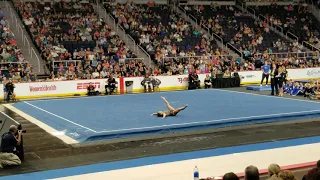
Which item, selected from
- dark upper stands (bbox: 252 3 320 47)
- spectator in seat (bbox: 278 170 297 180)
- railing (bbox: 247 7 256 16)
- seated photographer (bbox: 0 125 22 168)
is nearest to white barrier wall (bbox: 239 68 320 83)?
dark upper stands (bbox: 252 3 320 47)

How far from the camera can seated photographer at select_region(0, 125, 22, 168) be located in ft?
31.2

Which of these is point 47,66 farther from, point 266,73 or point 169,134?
Answer: point 169,134

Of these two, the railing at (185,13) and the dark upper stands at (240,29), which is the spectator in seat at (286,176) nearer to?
the dark upper stands at (240,29)

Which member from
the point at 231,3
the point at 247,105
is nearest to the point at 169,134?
the point at 247,105

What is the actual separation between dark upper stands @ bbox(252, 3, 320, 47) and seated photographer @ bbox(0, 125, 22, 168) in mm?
31561

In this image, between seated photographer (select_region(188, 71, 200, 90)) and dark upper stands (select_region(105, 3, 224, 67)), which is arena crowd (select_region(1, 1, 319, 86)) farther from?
seated photographer (select_region(188, 71, 200, 90))

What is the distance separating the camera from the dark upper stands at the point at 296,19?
37.8 meters

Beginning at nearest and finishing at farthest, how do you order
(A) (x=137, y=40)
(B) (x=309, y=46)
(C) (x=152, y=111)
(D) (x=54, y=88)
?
(C) (x=152, y=111) → (D) (x=54, y=88) → (A) (x=137, y=40) → (B) (x=309, y=46)

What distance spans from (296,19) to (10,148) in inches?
1396

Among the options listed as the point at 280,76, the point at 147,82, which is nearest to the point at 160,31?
the point at 147,82

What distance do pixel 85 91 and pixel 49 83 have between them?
2066 millimetres

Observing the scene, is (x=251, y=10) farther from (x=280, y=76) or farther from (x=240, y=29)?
(x=280, y=76)

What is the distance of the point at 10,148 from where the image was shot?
31.9 ft

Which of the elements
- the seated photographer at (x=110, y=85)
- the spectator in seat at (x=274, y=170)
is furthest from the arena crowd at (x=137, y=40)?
the spectator in seat at (x=274, y=170)
